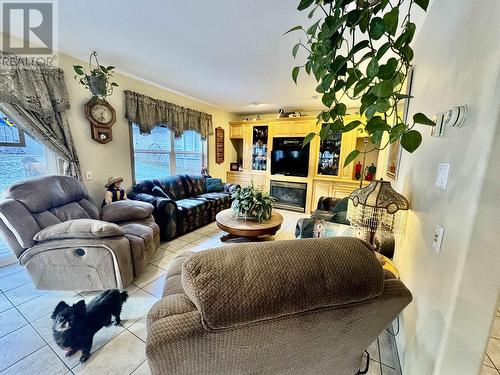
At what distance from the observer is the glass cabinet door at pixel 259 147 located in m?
4.97

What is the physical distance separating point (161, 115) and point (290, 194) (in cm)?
304

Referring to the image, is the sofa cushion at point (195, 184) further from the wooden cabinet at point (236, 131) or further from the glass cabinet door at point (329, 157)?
the glass cabinet door at point (329, 157)

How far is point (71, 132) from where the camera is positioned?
2.51 m

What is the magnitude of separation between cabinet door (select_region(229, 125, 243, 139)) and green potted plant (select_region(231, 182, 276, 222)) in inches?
113

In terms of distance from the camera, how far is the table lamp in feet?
4.45

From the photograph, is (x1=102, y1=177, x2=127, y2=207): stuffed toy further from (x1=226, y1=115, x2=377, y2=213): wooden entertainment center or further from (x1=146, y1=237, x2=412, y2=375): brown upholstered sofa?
(x1=146, y1=237, x2=412, y2=375): brown upholstered sofa

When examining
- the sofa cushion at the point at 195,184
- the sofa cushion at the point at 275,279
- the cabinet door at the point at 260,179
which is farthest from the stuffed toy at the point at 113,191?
the cabinet door at the point at 260,179

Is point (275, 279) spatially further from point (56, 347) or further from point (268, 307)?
point (56, 347)

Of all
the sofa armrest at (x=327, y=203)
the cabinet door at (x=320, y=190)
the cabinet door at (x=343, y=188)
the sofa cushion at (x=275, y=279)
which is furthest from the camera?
the cabinet door at (x=320, y=190)

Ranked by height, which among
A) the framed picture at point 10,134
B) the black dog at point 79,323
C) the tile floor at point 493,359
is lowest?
the tile floor at point 493,359

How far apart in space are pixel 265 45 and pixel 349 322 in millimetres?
2351

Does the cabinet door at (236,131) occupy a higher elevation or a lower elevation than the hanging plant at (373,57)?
higher

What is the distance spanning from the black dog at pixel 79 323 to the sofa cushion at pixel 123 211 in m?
1.12

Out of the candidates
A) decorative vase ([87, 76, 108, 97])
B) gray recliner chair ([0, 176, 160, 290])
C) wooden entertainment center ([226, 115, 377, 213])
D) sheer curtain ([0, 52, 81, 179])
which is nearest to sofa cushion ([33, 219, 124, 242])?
gray recliner chair ([0, 176, 160, 290])
